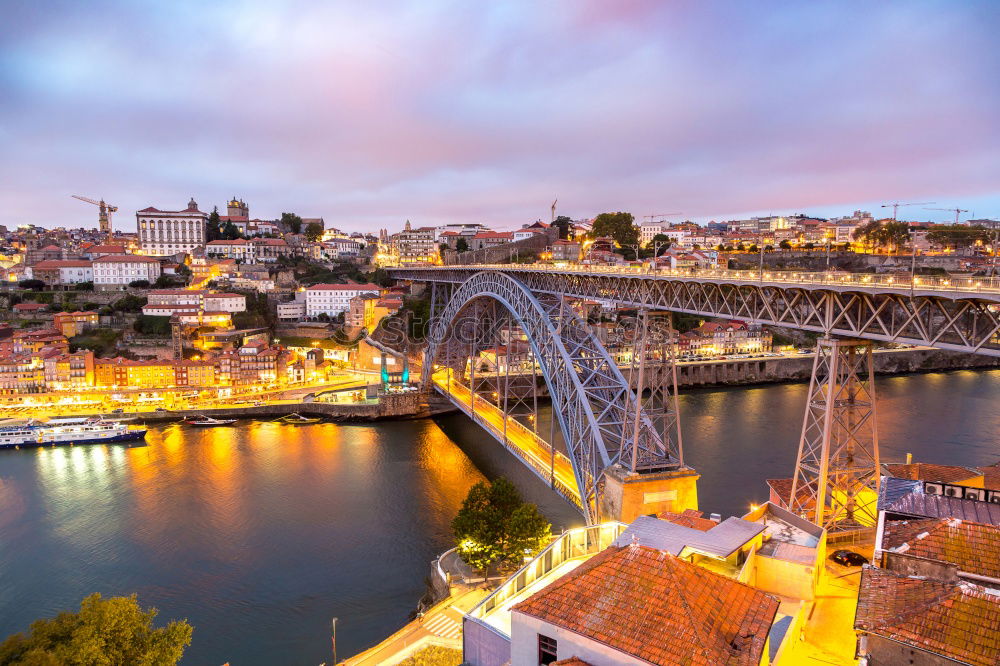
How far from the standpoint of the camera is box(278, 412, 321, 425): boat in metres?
29.0

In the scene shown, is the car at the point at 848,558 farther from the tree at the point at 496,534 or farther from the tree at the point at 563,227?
the tree at the point at 563,227

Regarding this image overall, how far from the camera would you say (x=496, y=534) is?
1295 centimetres

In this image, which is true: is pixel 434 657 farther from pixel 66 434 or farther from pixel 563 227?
pixel 563 227

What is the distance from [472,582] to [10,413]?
28.6 meters

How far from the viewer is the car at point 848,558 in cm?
753

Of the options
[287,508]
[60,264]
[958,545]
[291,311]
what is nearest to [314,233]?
[291,311]

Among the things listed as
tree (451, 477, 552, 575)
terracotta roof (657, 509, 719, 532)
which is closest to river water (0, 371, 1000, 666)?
tree (451, 477, 552, 575)

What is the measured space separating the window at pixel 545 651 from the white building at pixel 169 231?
57.5 metres

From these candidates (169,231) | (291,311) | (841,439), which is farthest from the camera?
(169,231)

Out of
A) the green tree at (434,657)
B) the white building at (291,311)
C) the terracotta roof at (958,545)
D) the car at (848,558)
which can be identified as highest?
the white building at (291,311)

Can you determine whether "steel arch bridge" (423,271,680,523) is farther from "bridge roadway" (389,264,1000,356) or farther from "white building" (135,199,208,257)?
"white building" (135,199,208,257)

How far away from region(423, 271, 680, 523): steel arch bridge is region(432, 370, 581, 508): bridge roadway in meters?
0.28

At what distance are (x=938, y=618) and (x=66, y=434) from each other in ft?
100

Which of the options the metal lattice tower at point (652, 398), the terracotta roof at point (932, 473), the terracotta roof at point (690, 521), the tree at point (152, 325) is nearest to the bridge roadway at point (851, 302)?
the metal lattice tower at point (652, 398)
